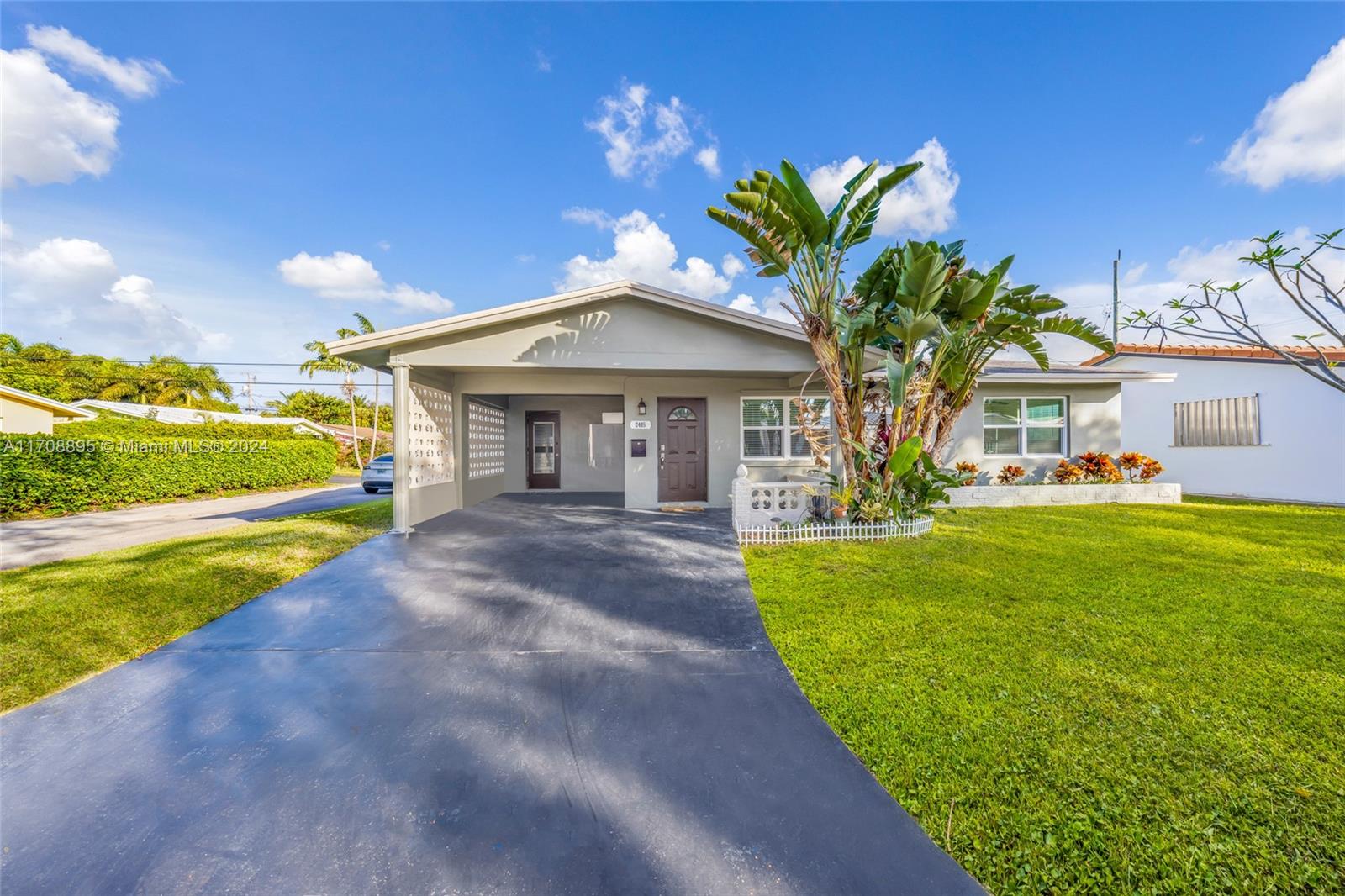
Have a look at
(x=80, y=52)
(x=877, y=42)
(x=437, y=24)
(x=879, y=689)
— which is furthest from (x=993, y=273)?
(x=80, y=52)

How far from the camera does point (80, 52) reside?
9180 millimetres

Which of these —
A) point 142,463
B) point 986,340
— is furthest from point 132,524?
point 986,340

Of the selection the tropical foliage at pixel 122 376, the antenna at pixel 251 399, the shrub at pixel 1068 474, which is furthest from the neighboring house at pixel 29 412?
the shrub at pixel 1068 474

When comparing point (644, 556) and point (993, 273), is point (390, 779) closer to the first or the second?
point (644, 556)

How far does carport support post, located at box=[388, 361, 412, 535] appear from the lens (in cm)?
784

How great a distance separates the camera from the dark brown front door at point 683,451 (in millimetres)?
10625

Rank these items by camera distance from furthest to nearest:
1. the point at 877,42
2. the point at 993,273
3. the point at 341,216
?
the point at 341,216 → the point at 877,42 → the point at 993,273

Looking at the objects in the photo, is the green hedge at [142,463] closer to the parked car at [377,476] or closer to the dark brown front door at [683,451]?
the parked car at [377,476]

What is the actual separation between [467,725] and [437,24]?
1296 cm

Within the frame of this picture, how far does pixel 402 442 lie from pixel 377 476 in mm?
8717

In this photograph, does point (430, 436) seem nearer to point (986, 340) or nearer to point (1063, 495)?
point (986, 340)

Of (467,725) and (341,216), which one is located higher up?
(341,216)

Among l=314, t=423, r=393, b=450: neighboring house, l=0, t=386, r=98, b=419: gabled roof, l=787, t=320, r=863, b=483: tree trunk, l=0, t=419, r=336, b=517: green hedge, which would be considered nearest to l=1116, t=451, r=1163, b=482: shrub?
l=787, t=320, r=863, b=483: tree trunk

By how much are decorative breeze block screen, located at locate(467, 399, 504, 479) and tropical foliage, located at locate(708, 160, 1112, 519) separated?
732cm
